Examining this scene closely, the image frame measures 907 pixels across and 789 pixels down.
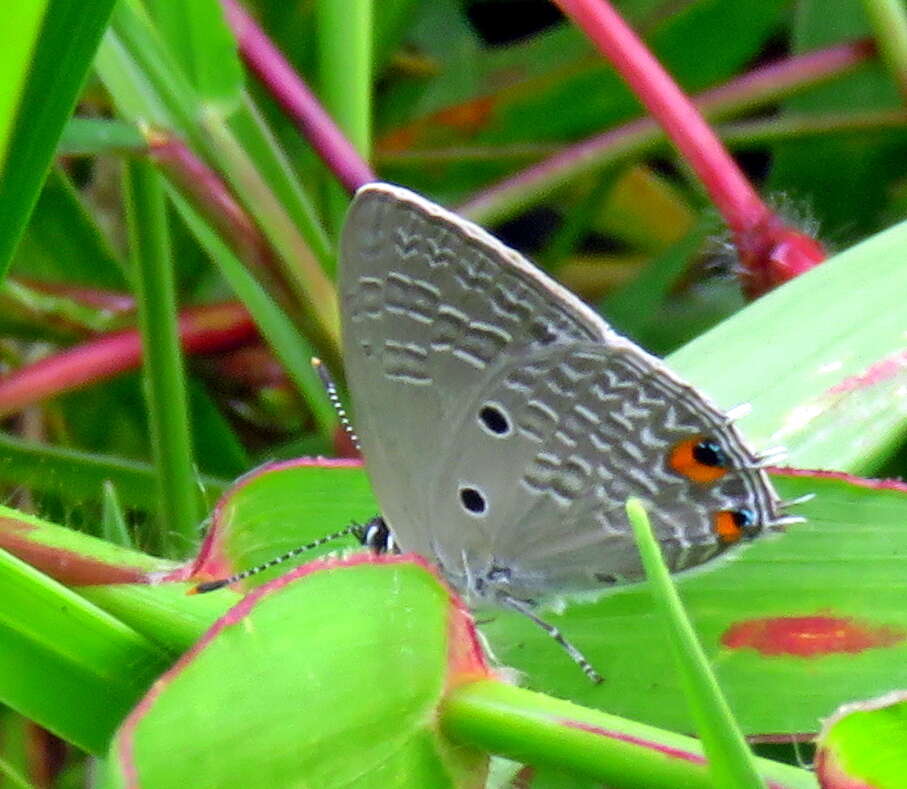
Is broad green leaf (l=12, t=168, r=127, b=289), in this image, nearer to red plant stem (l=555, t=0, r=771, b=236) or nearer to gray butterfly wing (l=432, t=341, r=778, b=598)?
red plant stem (l=555, t=0, r=771, b=236)

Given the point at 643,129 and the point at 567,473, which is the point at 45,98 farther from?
the point at 643,129

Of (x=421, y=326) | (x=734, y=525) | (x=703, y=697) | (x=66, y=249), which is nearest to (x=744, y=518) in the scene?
(x=734, y=525)

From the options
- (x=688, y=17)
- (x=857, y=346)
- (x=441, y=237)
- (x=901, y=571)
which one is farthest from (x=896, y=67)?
(x=901, y=571)

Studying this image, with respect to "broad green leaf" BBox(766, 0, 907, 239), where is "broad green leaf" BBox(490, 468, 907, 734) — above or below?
below

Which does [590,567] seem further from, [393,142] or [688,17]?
[688,17]

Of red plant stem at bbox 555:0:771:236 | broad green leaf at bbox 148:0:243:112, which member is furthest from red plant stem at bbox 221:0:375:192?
red plant stem at bbox 555:0:771:236

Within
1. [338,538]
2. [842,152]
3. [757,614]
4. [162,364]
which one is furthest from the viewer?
[842,152]

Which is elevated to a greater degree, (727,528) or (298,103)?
(298,103)
